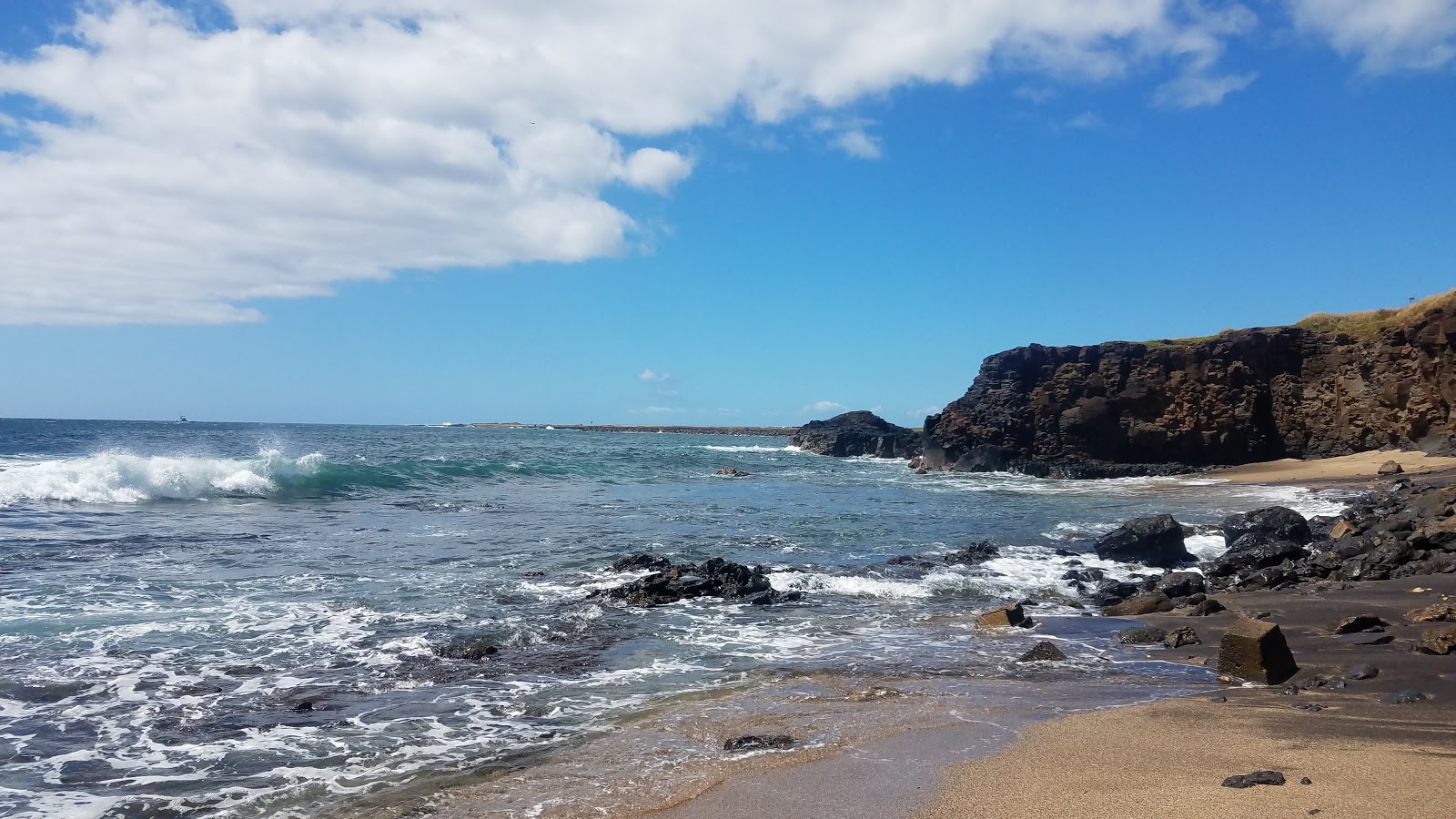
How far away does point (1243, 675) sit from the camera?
8.15m

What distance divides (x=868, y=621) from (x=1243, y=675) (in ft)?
16.4

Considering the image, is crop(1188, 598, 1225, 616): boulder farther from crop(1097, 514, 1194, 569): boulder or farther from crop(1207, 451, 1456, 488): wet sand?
crop(1207, 451, 1456, 488): wet sand

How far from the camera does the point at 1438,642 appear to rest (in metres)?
8.20

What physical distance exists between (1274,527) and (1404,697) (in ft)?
40.5

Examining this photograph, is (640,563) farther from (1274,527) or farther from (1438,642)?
(1274,527)

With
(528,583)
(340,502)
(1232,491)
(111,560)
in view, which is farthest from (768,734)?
(1232,491)

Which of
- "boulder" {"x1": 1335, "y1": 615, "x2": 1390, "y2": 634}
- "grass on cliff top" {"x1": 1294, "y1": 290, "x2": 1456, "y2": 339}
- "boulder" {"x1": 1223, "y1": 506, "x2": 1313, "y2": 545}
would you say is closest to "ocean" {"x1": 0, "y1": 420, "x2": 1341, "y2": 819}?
"boulder" {"x1": 1223, "y1": 506, "x2": 1313, "y2": 545}

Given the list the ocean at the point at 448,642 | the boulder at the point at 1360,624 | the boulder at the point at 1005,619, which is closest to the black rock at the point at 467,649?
the ocean at the point at 448,642

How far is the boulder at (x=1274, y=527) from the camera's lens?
17.6 m

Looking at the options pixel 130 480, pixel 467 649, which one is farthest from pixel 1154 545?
pixel 130 480

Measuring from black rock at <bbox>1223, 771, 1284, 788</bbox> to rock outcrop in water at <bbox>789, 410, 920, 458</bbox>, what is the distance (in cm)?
6105

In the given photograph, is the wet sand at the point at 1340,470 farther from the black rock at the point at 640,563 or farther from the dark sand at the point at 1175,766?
the dark sand at the point at 1175,766

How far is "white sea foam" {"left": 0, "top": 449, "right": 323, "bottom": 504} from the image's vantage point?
25062 millimetres

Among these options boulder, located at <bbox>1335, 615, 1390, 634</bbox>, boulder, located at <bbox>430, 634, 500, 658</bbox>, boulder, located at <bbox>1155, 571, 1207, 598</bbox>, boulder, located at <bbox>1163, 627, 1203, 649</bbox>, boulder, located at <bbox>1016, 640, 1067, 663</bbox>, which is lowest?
boulder, located at <bbox>430, 634, 500, 658</bbox>
